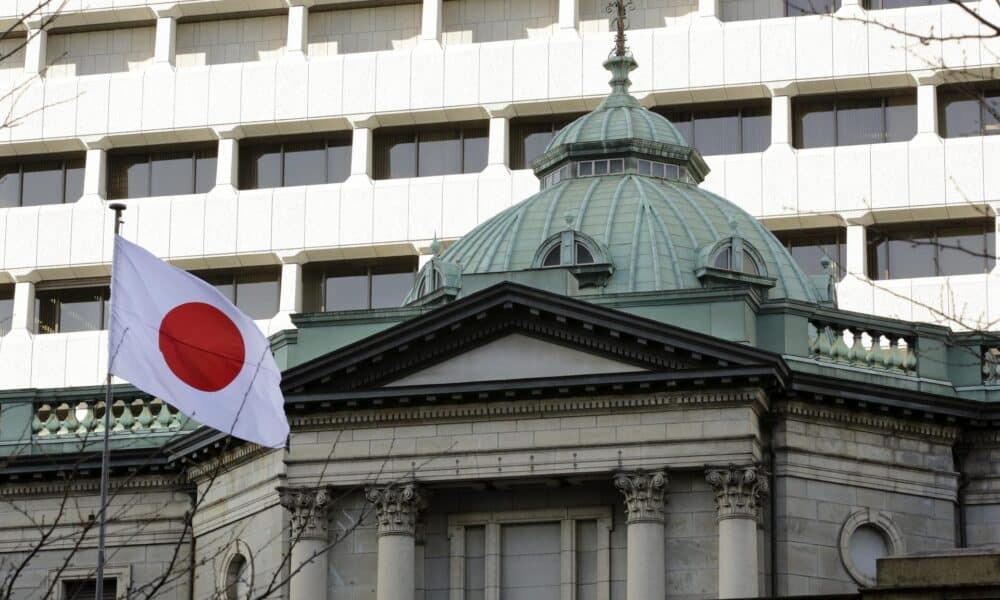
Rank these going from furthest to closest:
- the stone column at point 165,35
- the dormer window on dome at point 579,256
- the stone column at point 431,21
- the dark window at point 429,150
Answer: the stone column at point 165,35
the stone column at point 431,21
the dark window at point 429,150
the dormer window on dome at point 579,256

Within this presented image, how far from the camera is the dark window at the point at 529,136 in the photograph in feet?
257

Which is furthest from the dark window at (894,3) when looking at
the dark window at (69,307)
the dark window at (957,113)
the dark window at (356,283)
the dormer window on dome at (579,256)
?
the dark window at (69,307)

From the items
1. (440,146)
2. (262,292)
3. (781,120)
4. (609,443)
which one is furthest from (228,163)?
(609,443)

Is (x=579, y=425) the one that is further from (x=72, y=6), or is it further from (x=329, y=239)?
(x=72, y=6)

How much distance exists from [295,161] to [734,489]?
33978 mm

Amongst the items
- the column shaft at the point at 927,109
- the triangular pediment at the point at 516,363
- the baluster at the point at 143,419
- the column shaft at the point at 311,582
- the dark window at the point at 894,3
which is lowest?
the column shaft at the point at 311,582

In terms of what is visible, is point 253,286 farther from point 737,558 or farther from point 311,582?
point 737,558

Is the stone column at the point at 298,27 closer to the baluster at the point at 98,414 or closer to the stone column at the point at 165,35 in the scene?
the stone column at the point at 165,35

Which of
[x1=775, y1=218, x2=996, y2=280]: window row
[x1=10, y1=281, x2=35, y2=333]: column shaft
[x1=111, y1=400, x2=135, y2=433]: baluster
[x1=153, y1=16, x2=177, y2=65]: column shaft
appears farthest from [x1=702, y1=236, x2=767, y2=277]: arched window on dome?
[x1=10, y1=281, x2=35, y2=333]: column shaft

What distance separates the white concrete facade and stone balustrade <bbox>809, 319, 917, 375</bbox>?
17.9 metres

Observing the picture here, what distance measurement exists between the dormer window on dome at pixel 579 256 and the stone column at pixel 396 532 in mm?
6167

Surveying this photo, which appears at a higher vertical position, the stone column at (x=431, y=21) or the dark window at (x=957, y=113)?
the stone column at (x=431, y=21)

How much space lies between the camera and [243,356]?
113 ft

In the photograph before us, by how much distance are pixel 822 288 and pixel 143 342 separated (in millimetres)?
26581
